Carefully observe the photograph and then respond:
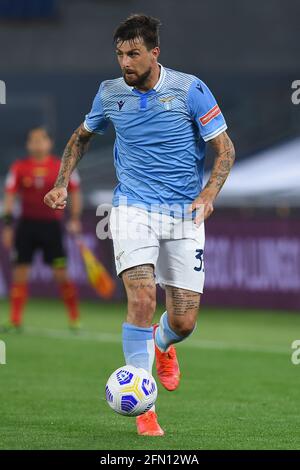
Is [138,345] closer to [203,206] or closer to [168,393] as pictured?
[203,206]

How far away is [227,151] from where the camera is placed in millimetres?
8117

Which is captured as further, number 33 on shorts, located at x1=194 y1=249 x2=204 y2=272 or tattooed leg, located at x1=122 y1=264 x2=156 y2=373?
number 33 on shorts, located at x1=194 y1=249 x2=204 y2=272

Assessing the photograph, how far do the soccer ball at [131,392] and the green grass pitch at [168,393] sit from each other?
0.61 ft

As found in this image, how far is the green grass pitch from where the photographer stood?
7719mm

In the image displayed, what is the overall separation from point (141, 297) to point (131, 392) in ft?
1.91

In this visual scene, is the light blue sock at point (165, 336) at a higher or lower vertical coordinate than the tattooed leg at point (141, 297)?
lower

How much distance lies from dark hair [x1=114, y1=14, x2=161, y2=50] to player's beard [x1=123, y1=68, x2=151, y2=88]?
168mm

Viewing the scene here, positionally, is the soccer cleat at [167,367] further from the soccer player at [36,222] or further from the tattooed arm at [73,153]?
the soccer player at [36,222]

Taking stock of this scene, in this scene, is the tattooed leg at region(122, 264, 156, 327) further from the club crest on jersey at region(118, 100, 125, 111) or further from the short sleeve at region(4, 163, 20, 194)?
the short sleeve at region(4, 163, 20, 194)

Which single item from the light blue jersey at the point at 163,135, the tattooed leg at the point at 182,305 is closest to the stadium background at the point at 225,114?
the tattooed leg at the point at 182,305

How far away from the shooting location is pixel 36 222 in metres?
15.8

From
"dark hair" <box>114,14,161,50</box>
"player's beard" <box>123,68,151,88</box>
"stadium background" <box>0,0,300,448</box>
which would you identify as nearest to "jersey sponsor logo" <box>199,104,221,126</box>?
"player's beard" <box>123,68,151,88</box>

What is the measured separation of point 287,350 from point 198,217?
6.33m

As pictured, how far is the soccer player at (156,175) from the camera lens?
793 centimetres
